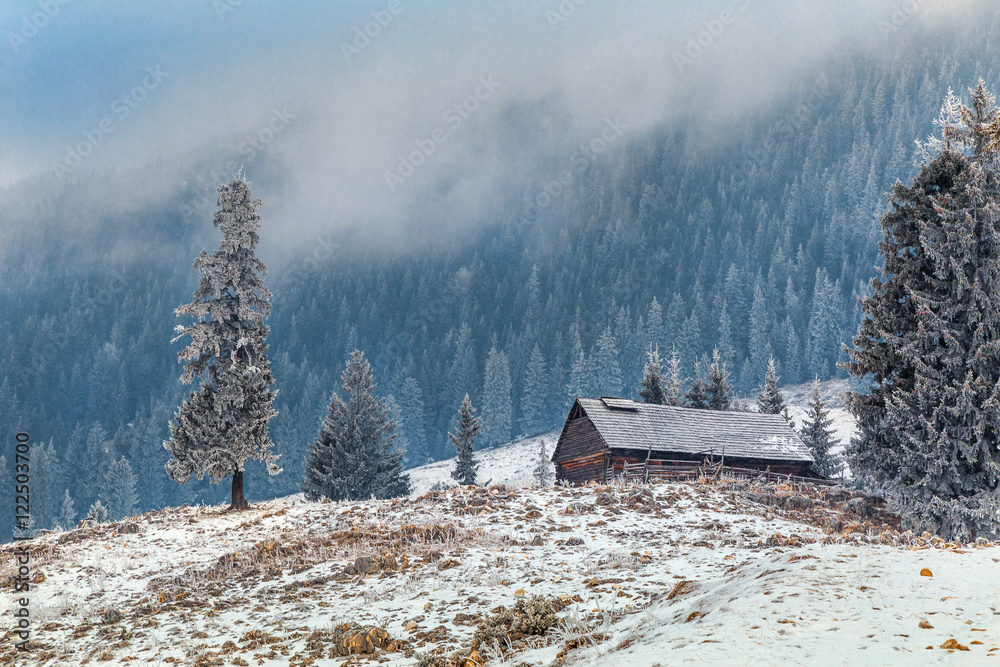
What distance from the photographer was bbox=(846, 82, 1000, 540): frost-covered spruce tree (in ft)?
73.0

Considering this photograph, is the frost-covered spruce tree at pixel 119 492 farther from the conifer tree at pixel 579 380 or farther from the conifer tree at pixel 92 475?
the conifer tree at pixel 579 380

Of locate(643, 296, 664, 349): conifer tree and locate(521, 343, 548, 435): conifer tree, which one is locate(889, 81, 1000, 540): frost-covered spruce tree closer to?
locate(521, 343, 548, 435): conifer tree

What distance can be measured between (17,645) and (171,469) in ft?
53.1

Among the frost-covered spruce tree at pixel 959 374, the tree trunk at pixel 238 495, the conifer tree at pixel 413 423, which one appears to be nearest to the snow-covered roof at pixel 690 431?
the frost-covered spruce tree at pixel 959 374

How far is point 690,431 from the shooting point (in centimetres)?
4372

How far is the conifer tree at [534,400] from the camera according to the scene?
131 m

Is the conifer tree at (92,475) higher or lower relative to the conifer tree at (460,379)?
lower

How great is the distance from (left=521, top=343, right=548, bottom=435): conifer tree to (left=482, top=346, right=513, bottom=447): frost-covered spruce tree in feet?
10.8

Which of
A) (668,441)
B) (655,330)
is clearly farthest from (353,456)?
(655,330)

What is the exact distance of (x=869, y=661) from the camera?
635cm

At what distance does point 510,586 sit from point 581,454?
32.2 meters

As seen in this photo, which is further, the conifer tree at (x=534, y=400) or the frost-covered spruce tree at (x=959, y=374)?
the conifer tree at (x=534, y=400)

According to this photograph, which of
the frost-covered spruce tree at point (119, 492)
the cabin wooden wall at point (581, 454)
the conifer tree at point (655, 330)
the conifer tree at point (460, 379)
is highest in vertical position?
the conifer tree at point (655, 330)

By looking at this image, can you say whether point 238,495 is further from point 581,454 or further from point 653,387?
point 653,387
